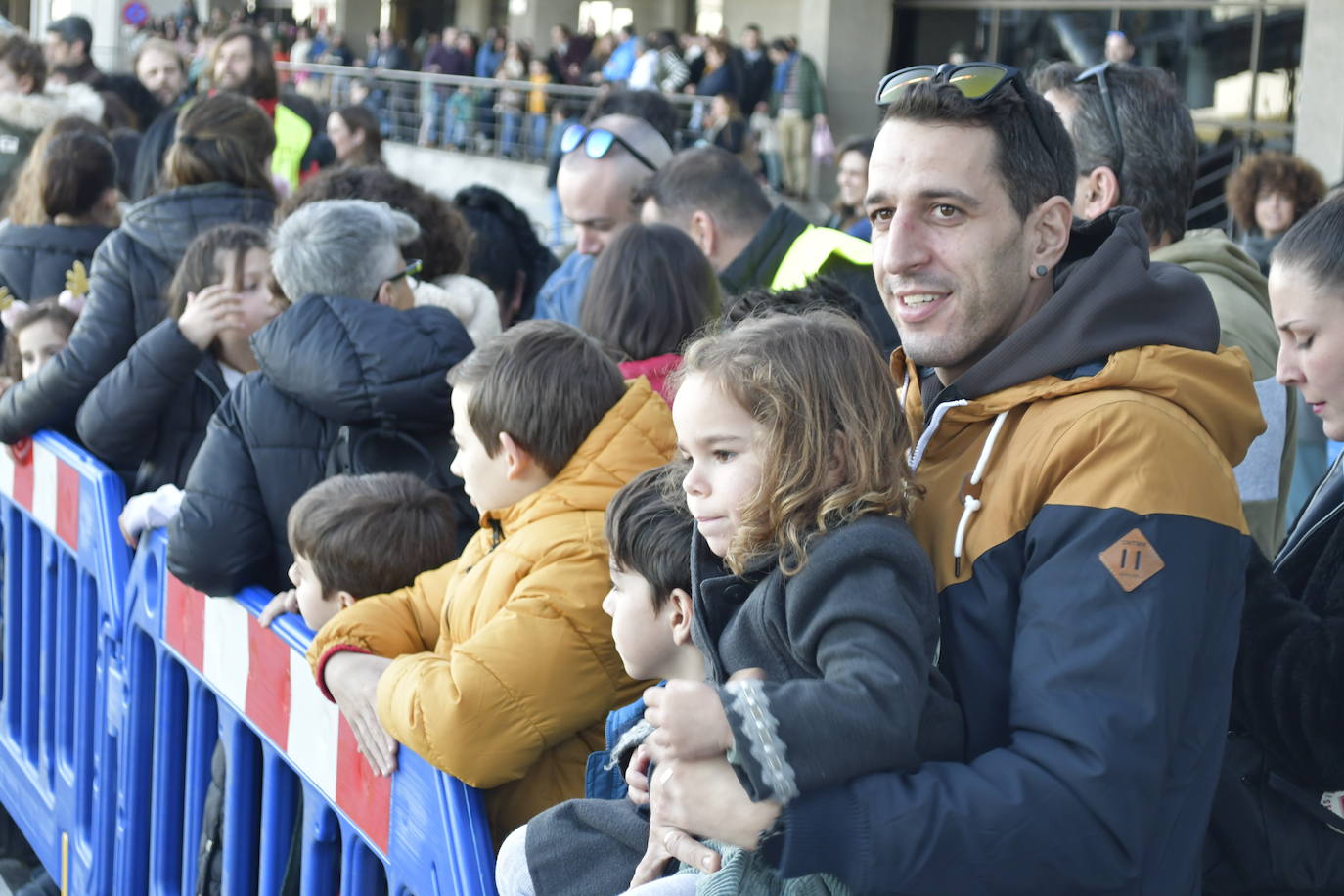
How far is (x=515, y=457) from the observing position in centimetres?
279

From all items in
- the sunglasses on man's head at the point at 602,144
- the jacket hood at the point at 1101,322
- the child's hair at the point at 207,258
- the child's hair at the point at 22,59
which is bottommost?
the child's hair at the point at 207,258

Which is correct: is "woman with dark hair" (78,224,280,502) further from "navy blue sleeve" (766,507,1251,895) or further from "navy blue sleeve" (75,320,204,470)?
"navy blue sleeve" (766,507,1251,895)

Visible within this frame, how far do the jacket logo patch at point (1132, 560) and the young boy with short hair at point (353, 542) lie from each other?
6.00 feet

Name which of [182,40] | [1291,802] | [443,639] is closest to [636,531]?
[443,639]

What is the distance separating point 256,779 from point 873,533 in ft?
6.90

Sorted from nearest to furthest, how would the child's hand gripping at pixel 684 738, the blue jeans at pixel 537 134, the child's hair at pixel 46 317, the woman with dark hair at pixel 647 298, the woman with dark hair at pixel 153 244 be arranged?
the child's hand gripping at pixel 684 738
the woman with dark hair at pixel 647 298
the woman with dark hair at pixel 153 244
the child's hair at pixel 46 317
the blue jeans at pixel 537 134

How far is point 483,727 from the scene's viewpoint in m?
2.47

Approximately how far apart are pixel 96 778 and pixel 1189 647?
322 cm

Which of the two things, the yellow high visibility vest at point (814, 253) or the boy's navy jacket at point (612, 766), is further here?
the yellow high visibility vest at point (814, 253)

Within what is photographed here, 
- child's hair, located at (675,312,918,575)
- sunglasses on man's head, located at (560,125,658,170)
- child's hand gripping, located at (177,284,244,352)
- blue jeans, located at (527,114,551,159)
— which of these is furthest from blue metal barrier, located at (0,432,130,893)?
blue jeans, located at (527,114,551,159)

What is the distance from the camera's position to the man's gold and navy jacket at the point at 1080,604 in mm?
1672

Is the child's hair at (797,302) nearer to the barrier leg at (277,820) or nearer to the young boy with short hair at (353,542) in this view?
the young boy with short hair at (353,542)

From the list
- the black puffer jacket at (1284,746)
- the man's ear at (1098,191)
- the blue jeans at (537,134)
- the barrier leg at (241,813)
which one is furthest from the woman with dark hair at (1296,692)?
the blue jeans at (537,134)

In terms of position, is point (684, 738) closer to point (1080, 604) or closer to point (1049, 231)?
point (1080, 604)
